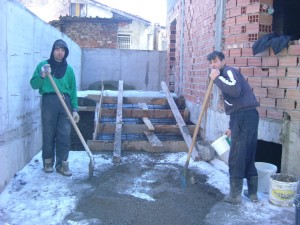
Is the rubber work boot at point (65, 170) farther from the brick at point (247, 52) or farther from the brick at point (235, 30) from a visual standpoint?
the brick at point (235, 30)

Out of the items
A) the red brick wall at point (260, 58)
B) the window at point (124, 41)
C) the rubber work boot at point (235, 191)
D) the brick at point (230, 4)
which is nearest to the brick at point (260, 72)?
the red brick wall at point (260, 58)

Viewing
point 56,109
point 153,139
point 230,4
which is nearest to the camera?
point 56,109

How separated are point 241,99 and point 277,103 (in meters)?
0.92

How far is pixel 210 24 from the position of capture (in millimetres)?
6191

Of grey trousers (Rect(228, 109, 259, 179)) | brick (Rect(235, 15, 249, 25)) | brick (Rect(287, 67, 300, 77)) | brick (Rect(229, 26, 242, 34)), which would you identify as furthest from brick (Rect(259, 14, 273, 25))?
grey trousers (Rect(228, 109, 259, 179))

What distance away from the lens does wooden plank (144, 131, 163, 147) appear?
604 centimetres

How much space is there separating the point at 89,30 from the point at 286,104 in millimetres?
15811

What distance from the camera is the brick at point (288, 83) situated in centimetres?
421

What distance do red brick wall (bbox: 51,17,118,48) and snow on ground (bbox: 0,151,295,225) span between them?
46.5ft

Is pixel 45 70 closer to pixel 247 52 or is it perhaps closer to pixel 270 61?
pixel 247 52

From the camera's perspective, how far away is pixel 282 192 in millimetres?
3762

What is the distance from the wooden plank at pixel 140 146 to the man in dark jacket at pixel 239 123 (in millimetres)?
2214

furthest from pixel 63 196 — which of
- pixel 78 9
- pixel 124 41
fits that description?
pixel 78 9

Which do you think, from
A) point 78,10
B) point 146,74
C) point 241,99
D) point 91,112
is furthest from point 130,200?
point 78,10
